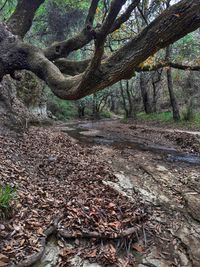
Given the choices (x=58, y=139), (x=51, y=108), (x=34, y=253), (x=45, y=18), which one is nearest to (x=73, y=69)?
(x=58, y=139)

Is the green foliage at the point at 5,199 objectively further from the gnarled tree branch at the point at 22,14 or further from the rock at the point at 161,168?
the gnarled tree branch at the point at 22,14

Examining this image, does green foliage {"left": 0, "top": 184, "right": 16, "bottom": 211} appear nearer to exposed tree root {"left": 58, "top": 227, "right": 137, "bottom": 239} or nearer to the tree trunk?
exposed tree root {"left": 58, "top": 227, "right": 137, "bottom": 239}

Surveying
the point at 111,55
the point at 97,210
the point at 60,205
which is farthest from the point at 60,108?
the point at 97,210

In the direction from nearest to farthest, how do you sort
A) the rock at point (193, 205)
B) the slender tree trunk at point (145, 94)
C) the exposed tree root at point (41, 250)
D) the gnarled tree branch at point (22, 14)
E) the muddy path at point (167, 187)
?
the exposed tree root at point (41, 250), the muddy path at point (167, 187), the rock at point (193, 205), the gnarled tree branch at point (22, 14), the slender tree trunk at point (145, 94)

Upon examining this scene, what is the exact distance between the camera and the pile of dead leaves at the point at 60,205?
3289 mm

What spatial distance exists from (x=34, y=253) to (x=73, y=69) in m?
6.59

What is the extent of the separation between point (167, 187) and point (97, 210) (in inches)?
73.7

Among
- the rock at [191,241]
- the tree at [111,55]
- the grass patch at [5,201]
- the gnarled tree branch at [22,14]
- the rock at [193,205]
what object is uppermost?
the gnarled tree branch at [22,14]

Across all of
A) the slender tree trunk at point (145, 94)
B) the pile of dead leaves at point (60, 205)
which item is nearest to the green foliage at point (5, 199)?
the pile of dead leaves at point (60, 205)

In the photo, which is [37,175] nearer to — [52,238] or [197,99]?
[52,238]

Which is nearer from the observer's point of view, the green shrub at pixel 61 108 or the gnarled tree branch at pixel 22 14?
the gnarled tree branch at pixel 22 14

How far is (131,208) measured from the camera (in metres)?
4.29

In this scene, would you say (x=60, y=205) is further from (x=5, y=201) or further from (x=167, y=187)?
(x=167, y=187)

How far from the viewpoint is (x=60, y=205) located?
4.17 m
